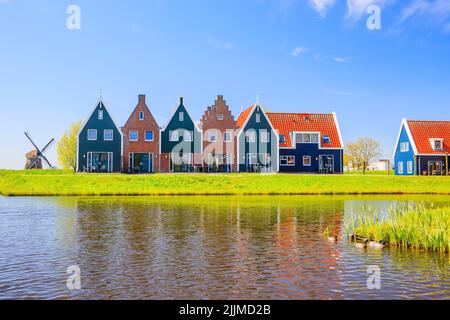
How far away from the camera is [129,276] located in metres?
12.3

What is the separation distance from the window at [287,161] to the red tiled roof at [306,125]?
5.02 feet

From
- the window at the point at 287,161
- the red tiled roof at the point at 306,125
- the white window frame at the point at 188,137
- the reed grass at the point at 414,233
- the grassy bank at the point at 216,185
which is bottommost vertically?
the reed grass at the point at 414,233

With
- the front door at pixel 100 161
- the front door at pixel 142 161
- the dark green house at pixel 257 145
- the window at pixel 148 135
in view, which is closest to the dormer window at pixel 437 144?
the dark green house at pixel 257 145

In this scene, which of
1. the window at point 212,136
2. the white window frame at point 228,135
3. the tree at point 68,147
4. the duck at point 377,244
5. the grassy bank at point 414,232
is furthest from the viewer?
→ the tree at point 68,147

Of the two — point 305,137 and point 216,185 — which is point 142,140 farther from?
point 305,137

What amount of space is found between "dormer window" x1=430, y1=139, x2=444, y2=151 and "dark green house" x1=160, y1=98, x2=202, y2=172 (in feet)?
101

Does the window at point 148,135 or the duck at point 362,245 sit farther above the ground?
the window at point 148,135

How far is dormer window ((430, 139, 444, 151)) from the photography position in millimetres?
64062

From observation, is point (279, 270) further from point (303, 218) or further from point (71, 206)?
point (71, 206)

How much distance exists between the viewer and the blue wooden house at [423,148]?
6338 cm

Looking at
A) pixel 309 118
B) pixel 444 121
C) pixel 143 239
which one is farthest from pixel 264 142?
pixel 143 239

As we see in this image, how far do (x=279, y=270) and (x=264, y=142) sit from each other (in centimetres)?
5157

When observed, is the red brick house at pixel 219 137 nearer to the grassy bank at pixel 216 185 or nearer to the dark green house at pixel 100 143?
the dark green house at pixel 100 143

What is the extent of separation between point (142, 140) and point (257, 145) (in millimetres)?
15070
